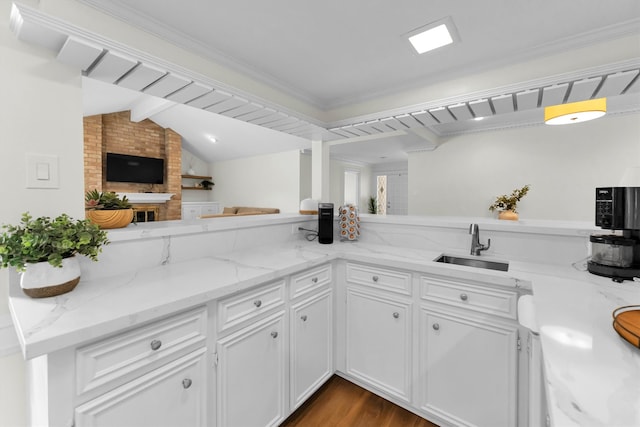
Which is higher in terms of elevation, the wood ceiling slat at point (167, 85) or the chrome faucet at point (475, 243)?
the wood ceiling slat at point (167, 85)

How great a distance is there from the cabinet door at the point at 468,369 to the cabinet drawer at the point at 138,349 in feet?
4.04

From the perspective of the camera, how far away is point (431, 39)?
155 centimetres

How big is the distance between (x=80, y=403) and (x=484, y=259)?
207 cm

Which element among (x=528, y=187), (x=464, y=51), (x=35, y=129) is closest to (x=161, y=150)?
(x=35, y=129)

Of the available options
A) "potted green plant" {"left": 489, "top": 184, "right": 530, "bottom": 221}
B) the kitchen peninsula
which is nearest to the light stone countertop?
the kitchen peninsula

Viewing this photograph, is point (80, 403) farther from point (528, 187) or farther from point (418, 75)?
point (528, 187)

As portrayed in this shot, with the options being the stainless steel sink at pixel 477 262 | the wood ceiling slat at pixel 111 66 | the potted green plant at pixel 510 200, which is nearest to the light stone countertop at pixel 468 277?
the stainless steel sink at pixel 477 262

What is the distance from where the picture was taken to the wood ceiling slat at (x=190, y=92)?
63.2 inches

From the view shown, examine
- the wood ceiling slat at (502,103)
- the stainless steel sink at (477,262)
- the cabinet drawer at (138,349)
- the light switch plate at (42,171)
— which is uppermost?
the wood ceiling slat at (502,103)

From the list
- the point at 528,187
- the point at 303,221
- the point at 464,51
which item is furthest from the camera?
the point at 528,187

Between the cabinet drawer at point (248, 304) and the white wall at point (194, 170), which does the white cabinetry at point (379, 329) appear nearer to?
the cabinet drawer at point (248, 304)

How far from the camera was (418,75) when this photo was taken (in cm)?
194

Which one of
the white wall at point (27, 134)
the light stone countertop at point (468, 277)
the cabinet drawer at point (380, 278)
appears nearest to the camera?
the light stone countertop at point (468, 277)

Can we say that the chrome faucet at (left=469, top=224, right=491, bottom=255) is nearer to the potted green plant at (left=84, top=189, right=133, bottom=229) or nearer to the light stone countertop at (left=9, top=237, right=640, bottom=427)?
the light stone countertop at (left=9, top=237, right=640, bottom=427)
